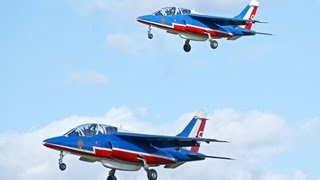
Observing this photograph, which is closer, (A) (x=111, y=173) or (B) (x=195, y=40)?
(A) (x=111, y=173)

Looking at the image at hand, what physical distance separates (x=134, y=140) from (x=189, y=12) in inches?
628

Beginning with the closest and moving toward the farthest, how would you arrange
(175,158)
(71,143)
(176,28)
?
1. (71,143)
2. (175,158)
3. (176,28)

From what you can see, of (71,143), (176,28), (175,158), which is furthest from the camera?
(176,28)

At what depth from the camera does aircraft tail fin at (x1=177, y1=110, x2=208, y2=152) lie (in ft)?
298

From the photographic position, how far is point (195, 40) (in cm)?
9812

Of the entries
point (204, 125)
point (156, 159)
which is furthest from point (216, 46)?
point (156, 159)

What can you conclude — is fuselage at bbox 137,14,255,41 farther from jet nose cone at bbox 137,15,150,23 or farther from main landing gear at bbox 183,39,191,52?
main landing gear at bbox 183,39,191,52

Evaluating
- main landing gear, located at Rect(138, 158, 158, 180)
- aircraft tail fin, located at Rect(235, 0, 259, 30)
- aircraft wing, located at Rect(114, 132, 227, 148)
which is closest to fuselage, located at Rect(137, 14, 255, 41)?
aircraft tail fin, located at Rect(235, 0, 259, 30)

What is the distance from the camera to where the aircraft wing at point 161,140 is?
85.2 m

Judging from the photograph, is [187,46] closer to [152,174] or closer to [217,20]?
[217,20]

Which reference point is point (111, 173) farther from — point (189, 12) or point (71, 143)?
point (189, 12)

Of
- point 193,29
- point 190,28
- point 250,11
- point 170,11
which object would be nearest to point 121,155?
point 190,28

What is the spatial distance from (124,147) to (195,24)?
1620cm

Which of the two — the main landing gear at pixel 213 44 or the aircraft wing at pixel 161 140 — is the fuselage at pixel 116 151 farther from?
the main landing gear at pixel 213 44
